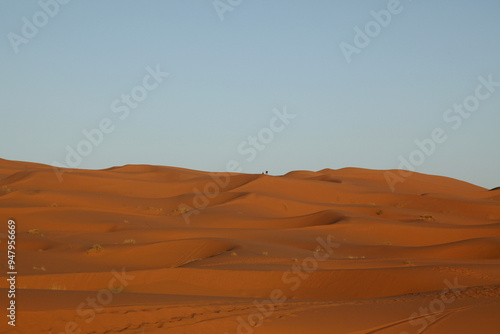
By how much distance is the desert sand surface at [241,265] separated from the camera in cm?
828

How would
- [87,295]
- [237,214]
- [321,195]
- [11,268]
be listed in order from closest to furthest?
[87,295] < [11,268] < [237,214] < [321,195]

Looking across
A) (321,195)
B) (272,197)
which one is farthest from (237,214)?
(321,195)

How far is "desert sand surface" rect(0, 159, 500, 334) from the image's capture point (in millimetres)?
8281

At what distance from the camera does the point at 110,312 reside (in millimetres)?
8023

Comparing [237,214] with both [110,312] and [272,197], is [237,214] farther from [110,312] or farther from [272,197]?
[110,312]

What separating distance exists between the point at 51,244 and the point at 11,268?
5.19 metres

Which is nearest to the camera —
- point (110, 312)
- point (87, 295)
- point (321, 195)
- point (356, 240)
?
point (110, 312)

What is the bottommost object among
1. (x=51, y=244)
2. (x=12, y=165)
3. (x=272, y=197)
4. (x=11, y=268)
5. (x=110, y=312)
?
(x=110, y=312)

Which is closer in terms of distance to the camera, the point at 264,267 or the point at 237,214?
the point at 264,267

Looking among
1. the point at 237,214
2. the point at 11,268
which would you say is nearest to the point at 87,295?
the point at 11,268

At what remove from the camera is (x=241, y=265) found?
49.6 feet

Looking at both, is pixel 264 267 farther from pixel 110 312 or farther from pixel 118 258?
pixel 110 312

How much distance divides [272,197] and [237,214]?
6.25 metres

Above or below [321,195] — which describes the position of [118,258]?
below
